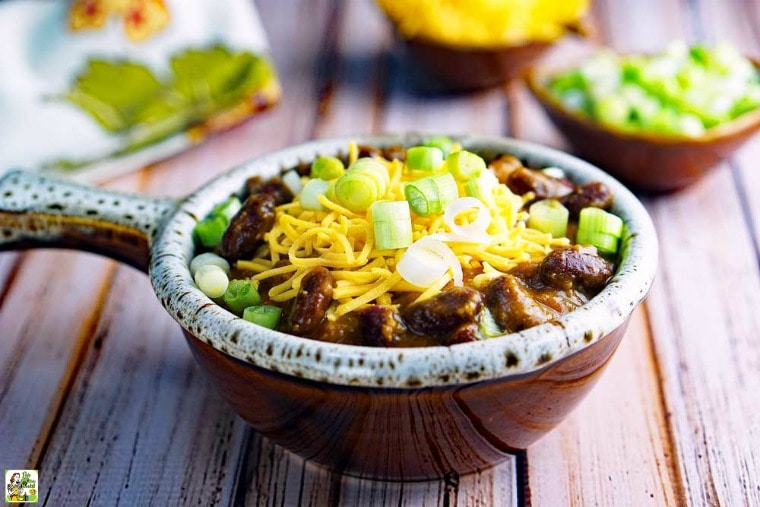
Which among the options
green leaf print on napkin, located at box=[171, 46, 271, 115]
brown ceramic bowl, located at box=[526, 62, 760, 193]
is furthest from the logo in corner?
brown ceramic bowl, located at box=[526, 62, 760, 193]

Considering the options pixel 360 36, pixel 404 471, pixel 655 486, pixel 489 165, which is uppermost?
pixel 489 165

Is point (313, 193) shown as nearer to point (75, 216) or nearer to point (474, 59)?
point (75, 216)

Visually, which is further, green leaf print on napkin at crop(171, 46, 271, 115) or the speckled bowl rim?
green leaf print on napkin at crop(171, 46, 271, 115)

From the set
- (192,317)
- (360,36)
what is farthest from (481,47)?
(192,317)

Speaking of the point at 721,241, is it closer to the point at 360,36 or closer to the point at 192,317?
the point at 192,317

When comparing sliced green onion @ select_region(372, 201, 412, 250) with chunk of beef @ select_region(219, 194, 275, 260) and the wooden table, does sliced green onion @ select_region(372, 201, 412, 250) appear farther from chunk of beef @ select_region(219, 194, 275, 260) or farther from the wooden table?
the wooden table

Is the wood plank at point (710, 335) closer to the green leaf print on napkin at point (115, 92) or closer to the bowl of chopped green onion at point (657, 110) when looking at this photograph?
the bowl of chopped green onion at point (657, 110)
